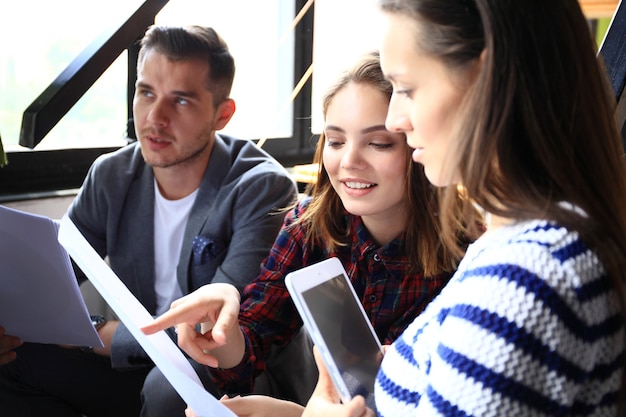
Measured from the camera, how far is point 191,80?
172 cm

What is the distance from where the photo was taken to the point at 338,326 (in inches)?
37.4

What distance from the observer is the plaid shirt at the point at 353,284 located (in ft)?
4.24

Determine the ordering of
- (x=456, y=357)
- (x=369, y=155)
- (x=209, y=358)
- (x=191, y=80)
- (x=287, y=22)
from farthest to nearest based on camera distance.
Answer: (x=287, y=22)
(x=191, y=80)
(x=369, y=155)
(x=209, y=358)
(x=456, y=357)

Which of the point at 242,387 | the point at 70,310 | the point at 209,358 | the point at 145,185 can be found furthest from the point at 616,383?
the point at 145,185

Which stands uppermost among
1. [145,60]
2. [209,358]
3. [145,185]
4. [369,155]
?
[145,60]

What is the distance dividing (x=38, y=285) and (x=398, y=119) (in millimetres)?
764

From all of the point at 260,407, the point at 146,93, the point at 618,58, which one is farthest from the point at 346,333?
the point at 146,93

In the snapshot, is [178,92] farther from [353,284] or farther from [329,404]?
[329,404]

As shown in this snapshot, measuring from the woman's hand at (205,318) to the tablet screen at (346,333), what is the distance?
186mm

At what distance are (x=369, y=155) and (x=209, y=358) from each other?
427 millimetres

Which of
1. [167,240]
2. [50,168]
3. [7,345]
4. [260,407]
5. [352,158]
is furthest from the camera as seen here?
[50,168]

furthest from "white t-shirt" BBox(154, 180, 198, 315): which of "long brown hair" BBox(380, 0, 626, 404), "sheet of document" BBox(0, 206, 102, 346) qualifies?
"long brown hair" BBox(380, 0, 626, 404)

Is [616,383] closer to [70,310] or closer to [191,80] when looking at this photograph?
[70,310]

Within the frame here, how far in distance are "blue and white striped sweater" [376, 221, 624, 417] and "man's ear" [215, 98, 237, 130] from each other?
117cm
